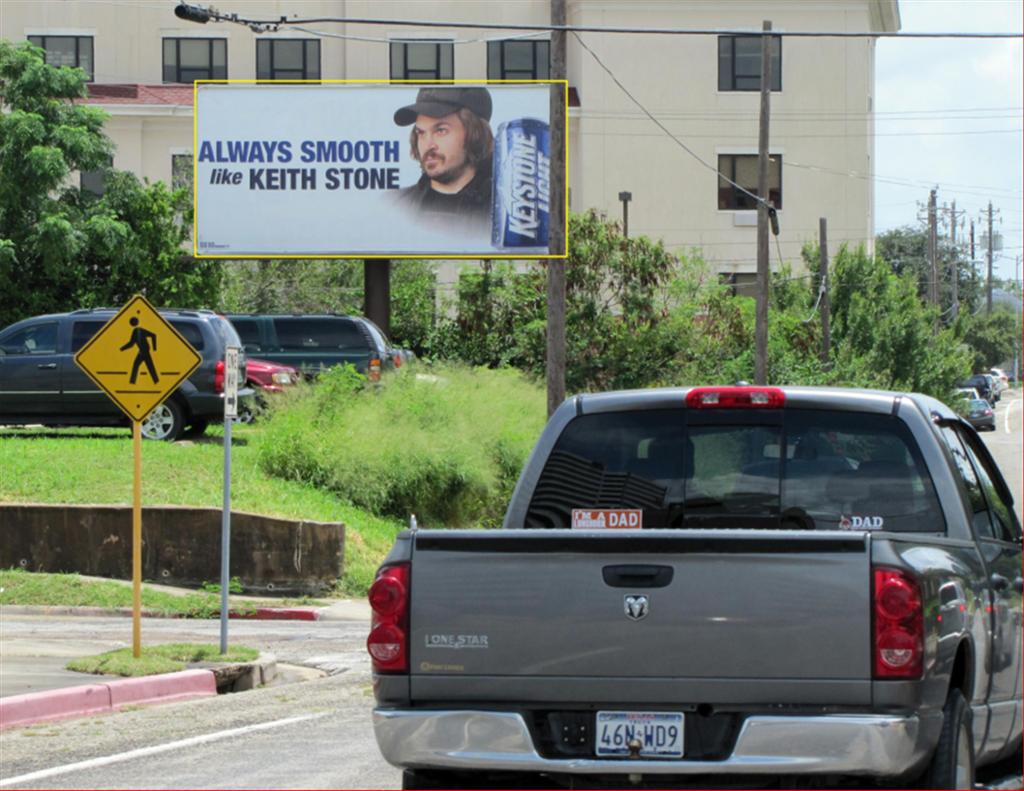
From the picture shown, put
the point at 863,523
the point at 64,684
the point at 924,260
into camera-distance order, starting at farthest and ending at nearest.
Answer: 1. the point at 924,260
2. the point at 64,684
3. the point at 863,523

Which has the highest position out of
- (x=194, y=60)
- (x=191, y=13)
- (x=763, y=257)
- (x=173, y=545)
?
(x=194, y=60)

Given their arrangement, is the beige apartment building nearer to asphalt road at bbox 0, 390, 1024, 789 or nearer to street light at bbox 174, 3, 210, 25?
street light at bbox 174, 3, 210, 25

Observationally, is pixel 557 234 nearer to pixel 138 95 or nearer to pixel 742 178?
pixel 742 178

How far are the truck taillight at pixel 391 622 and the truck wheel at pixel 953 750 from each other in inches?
74.4

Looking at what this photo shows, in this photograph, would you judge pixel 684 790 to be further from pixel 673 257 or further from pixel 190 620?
pixel 673 257

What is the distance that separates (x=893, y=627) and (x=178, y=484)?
64.9 ft

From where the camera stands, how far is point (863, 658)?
19.2 ft

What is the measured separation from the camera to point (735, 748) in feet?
19.4

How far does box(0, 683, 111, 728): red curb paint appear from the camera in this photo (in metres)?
12.3

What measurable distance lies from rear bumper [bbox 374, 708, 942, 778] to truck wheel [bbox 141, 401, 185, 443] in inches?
910

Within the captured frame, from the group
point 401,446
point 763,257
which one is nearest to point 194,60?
point 763,257

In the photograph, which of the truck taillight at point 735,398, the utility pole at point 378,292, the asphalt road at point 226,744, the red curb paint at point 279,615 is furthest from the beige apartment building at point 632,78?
the truck taillight at point 735,398

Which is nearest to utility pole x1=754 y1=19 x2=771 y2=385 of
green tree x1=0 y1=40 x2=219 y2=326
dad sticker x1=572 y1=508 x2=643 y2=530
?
green tree x1=0 y1=40 x2=219 y2=326

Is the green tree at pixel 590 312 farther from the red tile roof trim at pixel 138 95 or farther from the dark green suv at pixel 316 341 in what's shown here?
the red tile roof trim at pixel 138 95
